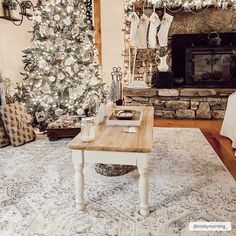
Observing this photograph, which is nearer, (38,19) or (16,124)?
(16,124)

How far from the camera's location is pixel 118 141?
6.97 feet

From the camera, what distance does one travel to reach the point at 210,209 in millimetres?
2129

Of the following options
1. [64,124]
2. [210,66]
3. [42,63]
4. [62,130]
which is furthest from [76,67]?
[210,66]

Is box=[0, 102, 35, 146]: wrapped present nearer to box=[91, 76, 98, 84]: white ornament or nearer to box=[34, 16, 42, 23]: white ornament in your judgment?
box=[91, 76, 98, 84]: white ornament

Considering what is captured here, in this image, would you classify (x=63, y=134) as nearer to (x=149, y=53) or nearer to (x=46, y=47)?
(x=46, y=47)

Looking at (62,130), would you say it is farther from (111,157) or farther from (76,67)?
(111,157)

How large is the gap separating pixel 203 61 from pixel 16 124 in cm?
352

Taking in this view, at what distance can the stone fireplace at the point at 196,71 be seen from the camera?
5.02 m

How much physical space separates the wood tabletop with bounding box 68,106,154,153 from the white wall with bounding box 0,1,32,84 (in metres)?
2.83

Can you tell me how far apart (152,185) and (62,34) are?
298 centimetres

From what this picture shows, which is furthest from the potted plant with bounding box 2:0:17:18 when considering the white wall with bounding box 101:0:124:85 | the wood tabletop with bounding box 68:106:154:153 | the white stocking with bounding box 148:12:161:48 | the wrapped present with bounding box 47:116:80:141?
the wood tabletop with bounding box 68:106:154:153

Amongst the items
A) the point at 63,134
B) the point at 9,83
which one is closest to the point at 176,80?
the point at 63,134

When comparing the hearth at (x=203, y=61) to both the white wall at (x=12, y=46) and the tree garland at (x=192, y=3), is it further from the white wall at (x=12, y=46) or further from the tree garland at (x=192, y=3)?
the white wall at (x=12, y=46)

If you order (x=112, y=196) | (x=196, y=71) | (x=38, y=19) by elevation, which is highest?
(x=38, y=19)
